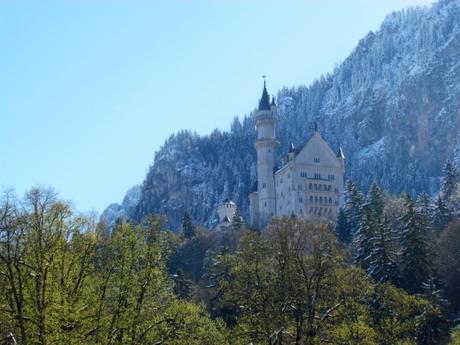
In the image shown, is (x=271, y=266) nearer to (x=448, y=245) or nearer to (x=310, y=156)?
(x=448, y=245)

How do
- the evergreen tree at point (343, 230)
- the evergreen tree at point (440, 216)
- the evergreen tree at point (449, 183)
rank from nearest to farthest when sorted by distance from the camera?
the evergreen tree at point (440, 216) → the evergreen tree at point (343, 230) → the evergreen tree at point (449, 183)

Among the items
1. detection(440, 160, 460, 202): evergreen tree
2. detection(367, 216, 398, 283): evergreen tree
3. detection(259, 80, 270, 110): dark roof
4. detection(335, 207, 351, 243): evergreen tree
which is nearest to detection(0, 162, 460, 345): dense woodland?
detection(367, 216, 398, 283): evergreen tree

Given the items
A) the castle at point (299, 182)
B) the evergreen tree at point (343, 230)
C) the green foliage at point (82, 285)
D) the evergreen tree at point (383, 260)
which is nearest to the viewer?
the green foliage at point (82, 285)

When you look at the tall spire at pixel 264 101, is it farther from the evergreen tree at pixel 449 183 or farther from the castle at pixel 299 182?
the evergreen tree at pixel 449 183

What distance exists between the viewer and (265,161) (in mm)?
137250

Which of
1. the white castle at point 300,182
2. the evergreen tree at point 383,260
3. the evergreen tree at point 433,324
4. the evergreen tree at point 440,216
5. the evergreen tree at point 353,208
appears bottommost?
the evergreen tree at point 433,324

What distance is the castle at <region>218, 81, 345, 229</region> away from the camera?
127 m

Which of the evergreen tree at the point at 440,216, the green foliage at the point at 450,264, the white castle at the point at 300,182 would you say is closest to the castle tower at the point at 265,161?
the white castle at the point at 300,182

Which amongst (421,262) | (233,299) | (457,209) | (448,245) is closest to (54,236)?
(233,299)

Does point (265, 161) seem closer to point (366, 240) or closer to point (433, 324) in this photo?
point (366, 240)

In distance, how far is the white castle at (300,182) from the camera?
127 meters

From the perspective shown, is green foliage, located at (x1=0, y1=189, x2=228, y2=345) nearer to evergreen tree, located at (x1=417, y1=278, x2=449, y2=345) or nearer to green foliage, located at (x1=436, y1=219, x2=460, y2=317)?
evergreen tree, located at (x1=417, y1=278, x2=449, y2=345)

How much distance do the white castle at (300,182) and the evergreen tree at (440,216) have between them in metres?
46.7

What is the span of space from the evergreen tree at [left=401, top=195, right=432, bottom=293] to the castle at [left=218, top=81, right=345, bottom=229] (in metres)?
66.6
